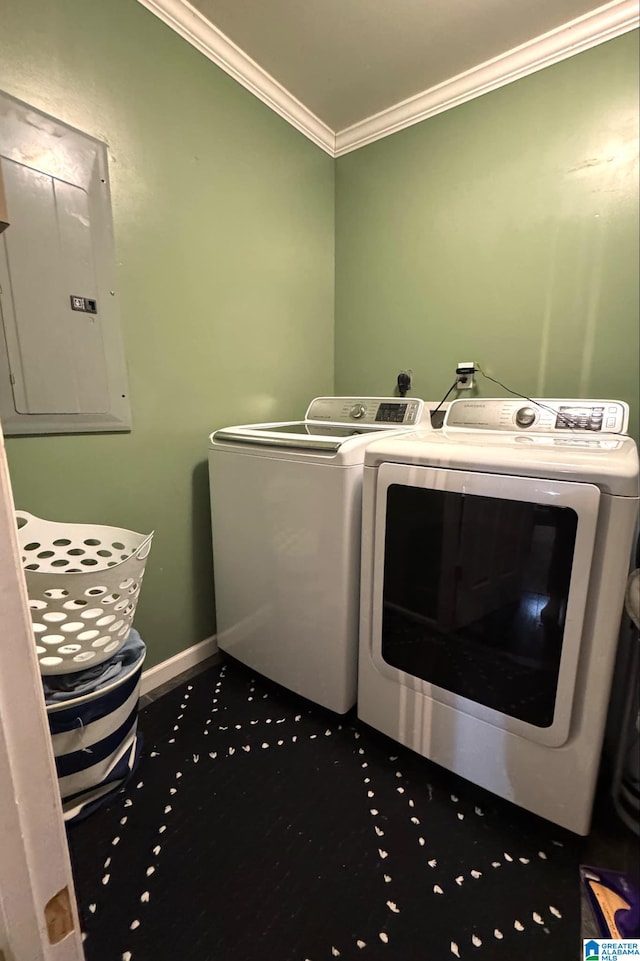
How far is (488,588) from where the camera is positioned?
1016 millimetres

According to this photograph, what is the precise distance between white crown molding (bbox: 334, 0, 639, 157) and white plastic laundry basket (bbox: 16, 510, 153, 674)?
2.13 metres

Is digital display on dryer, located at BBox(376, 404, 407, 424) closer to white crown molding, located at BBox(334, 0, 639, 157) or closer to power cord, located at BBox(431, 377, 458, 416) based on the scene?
power cord, located at BBox(431, 377, 458, 416)

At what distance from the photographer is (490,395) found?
5.79 ft

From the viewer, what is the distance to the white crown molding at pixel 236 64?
1326 mm

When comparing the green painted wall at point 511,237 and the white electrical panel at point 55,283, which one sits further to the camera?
the green painted wall at point 511,237

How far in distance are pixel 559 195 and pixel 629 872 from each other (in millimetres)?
2088

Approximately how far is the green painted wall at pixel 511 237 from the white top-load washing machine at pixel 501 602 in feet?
1.80

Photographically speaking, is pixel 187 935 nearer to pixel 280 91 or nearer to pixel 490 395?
pixel 490 395

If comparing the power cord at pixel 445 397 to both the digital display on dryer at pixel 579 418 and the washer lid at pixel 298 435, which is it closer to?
the washer lid at pixel 298 435

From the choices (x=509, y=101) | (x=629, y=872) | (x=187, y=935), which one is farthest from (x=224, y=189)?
(x=629, y=872)

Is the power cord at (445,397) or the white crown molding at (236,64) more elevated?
the white crown molding at (236,64)

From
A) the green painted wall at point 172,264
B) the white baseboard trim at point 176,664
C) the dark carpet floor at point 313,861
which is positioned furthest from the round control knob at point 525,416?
the white baseboard trim at point 176,664

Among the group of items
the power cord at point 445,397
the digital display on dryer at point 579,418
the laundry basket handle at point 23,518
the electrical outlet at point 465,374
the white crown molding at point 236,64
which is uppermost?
the white crown molding at point 236,64

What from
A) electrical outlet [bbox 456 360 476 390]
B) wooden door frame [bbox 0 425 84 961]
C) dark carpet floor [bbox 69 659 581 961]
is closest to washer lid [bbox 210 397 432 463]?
electrical outlet [bbox 456 360 476 390]
